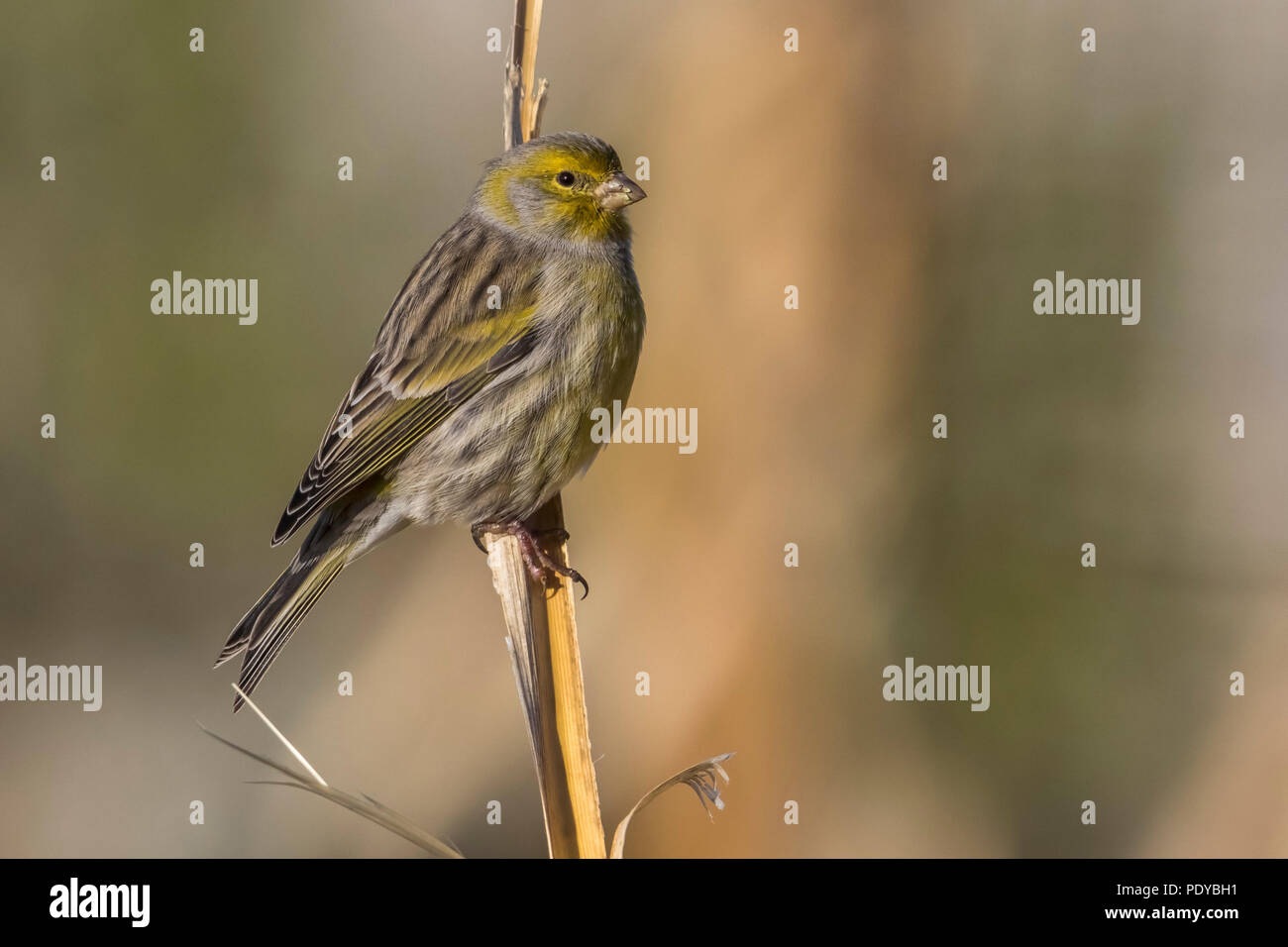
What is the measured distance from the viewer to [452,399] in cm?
412

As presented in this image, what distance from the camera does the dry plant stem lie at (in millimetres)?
2514

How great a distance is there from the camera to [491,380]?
13.4 feet

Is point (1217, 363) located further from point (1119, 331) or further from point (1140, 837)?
point (1140, 837)

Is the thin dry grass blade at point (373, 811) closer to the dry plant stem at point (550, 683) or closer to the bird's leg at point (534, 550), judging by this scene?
→ the dry plant stem at point (550, 683)

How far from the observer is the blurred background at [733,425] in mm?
4910

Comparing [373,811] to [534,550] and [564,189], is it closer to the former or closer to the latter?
[534,550]

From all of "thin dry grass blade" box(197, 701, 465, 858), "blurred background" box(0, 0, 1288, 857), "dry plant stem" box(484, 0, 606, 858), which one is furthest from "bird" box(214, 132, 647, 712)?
"thin dry grass blade" box(197, 701, 465, 858)

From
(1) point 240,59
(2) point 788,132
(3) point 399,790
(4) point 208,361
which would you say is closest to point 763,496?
(2) point 788,132

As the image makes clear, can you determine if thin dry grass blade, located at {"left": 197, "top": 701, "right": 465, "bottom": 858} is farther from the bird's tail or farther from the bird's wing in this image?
the bird's wing

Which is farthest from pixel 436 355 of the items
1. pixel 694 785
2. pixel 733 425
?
pixel 694 785

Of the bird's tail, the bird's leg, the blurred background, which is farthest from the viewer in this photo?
the blurred background

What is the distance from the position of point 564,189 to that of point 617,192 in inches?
7.4

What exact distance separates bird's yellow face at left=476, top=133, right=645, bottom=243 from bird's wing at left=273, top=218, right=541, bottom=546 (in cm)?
14

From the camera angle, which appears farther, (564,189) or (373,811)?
(564,189)
